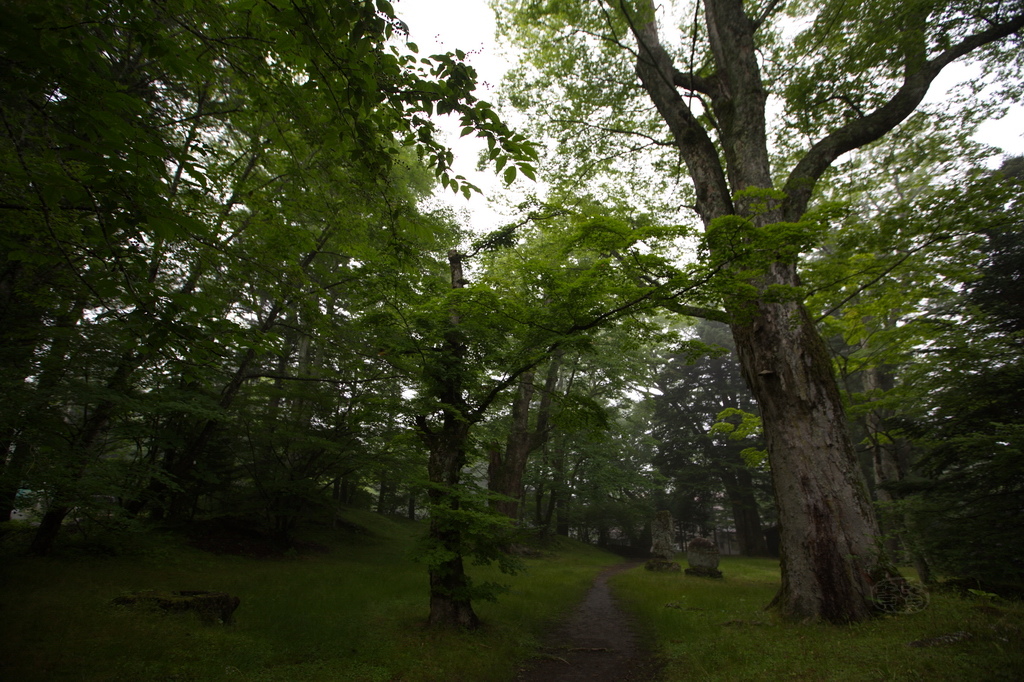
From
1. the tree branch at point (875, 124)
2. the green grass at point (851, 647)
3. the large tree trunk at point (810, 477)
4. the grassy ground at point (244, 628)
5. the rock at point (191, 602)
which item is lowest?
the grassy ground at point (244, 628)

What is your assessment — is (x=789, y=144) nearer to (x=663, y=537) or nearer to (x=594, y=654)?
(x=594, y=654)

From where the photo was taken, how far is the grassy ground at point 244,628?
13.6 ft

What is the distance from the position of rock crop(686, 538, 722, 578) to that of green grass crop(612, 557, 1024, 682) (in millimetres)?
7917

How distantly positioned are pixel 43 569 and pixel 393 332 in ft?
21.6

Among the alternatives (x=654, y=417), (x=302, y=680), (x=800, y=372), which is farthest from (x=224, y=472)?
(x=654, y=417)

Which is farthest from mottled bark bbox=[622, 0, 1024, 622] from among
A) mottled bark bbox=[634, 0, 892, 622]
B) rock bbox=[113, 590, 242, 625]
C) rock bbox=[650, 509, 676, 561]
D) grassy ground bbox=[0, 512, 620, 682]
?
rock bbox=[650, 509, 676, 561]

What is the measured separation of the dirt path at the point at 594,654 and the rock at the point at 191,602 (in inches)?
149

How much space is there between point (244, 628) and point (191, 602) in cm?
70

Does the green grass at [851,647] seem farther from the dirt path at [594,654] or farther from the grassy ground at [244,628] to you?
the grassy ground at [244,628]

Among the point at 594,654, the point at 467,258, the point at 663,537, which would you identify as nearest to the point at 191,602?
the point at 594,654

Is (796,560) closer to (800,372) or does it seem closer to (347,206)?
Result: (800,372)

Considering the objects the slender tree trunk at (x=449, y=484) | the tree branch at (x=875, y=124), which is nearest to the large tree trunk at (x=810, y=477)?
the tree branch at (x=875, y=124)

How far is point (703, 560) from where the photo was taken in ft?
45.5

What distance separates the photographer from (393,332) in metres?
5.74
